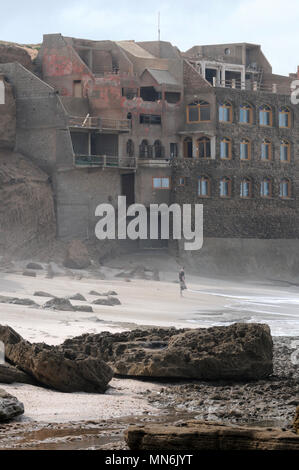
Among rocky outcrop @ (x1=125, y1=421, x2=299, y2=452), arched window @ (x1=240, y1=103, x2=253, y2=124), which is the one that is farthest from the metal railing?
rocky outcrop @ (x1=125, y1=421, x2=299, y2=452)

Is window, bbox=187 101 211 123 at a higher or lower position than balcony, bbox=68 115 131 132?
higher

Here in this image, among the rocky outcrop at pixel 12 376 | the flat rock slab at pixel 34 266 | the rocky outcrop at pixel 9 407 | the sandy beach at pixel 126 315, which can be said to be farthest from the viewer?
the flat rock slab at pixel 34 266

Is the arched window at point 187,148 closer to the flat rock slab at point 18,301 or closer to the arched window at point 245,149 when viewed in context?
the arched window at point 245,149

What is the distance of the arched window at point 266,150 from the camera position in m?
54.5

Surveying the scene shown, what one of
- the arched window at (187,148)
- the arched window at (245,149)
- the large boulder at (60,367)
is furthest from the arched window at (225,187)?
the large boulder at (60,367)

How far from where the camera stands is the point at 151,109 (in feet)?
166

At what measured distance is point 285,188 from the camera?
56062 mm

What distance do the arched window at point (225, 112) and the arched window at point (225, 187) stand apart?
3.37 meters

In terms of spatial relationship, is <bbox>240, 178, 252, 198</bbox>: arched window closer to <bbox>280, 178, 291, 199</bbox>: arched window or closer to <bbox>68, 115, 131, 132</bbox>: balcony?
<bbox>280, 178, 291, 199</bbox>: arched window

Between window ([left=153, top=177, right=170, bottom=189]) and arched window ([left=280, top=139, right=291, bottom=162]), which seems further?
arched window ([left=280, top=139, right=291, bottom=162])

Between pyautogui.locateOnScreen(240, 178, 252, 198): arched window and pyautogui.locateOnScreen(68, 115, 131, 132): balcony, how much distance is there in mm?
8211

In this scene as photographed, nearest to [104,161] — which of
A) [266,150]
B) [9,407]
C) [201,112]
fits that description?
[201,112]

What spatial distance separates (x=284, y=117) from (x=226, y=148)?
5.26 metres

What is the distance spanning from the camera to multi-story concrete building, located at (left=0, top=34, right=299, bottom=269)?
4762 centimetres
